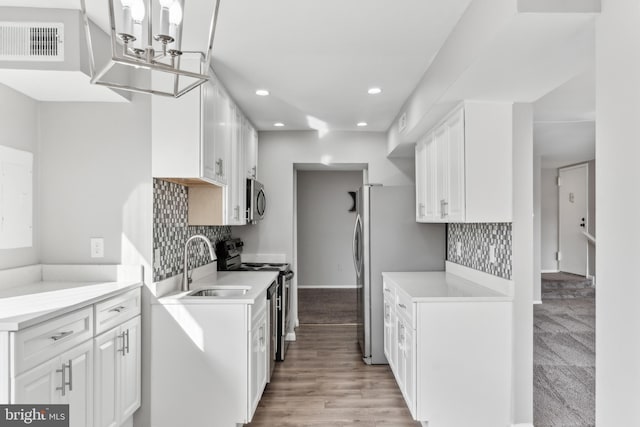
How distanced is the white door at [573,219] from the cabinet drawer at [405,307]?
18.4 ft

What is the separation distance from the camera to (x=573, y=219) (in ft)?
23.9

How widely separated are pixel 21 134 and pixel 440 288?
2.91 m

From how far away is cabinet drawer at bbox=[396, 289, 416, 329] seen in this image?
2658mm

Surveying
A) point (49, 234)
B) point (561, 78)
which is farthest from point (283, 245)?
point (561, 78)

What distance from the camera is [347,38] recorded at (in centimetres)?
240

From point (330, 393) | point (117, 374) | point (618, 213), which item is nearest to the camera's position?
point (618, 213)

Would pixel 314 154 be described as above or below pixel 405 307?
above

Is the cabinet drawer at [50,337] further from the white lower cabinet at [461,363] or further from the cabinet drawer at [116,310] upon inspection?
the white lower cabinet at [461,363]

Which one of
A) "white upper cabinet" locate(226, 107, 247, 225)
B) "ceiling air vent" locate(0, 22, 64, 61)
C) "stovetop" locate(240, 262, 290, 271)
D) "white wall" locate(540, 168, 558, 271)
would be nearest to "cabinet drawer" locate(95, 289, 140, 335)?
"white upper cabinet" locate(226, 107, 247, 225)

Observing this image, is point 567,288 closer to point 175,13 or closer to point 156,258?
point 156,258

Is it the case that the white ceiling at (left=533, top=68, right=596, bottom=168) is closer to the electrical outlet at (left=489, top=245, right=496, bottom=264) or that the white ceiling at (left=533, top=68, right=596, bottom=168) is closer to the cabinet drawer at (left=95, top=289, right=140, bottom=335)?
the electrical outlet at (left=489, top=245, right=496, bottom=264)

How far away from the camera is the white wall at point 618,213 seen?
4.31 ft

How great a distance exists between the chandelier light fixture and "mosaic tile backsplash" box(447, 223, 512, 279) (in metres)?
2.20

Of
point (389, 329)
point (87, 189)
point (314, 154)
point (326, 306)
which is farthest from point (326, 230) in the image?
point (87, 189)
